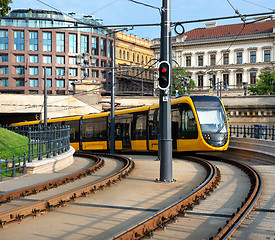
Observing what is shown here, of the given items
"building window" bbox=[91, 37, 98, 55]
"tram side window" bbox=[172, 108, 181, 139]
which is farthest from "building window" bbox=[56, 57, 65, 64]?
"tram side window" bbox=[172, 108, 181, 139]

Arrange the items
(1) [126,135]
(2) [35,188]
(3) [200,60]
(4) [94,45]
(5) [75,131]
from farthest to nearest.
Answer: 1. (3) [200,60]
2. (4) [94,45]
3. (5) [75,131]
4. (1) [126,135]
5. (2) [35,188]

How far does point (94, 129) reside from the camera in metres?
27.8

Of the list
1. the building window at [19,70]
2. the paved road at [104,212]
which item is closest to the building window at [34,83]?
the building window at [19,70]

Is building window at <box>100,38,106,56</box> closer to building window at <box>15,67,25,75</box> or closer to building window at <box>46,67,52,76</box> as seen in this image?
building window at <box>46,67,52,76</box>

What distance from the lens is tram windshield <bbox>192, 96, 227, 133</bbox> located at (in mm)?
19750

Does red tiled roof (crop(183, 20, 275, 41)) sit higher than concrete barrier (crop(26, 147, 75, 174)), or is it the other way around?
red tiled roof (crop(183, 20, 275, 41))

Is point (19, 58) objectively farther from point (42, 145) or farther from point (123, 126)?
point (42, 145)

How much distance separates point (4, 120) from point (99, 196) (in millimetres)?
45416

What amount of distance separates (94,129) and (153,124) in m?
6.01

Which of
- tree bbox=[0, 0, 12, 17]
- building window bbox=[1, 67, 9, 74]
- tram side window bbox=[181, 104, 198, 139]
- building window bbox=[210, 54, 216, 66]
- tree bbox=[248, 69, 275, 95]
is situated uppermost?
→ building window bbox=[210, 54, 216, 66]

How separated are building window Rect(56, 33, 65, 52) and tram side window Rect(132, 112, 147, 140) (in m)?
59.0

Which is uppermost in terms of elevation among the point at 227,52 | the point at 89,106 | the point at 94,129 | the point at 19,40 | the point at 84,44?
the point at 84,44

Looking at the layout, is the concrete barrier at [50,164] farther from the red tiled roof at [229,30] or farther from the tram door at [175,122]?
the red tiled roof at [229,30]

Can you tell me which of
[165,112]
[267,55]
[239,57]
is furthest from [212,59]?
[165,112]
